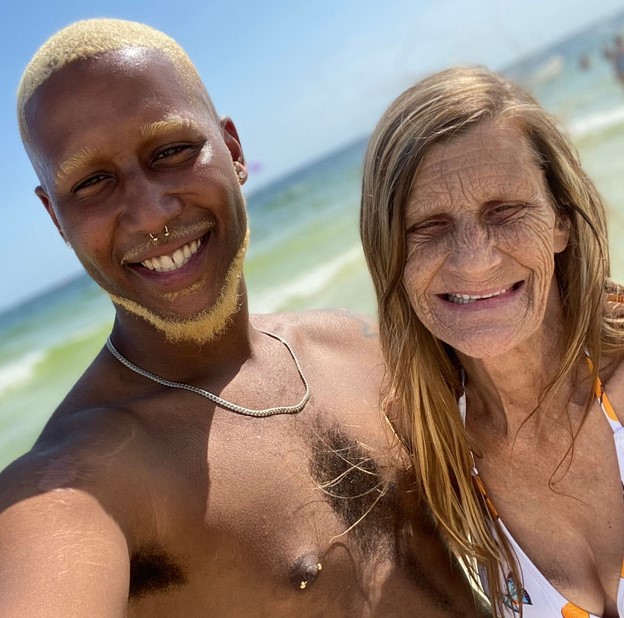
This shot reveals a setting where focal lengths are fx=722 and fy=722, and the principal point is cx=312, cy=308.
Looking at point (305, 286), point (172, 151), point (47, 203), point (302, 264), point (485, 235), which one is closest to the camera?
point (485, 235)

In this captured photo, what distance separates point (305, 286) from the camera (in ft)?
38.1

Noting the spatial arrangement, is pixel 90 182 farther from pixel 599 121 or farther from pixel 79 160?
pixel 599 121

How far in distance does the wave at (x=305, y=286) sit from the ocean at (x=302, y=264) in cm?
3

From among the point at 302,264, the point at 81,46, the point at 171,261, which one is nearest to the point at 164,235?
the point at 171,261

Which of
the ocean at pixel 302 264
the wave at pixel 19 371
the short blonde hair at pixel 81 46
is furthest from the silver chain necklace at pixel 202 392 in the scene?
the wave at pixel 19 371

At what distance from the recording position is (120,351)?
7.84 ft

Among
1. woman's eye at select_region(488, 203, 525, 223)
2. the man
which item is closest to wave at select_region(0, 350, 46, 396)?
the man

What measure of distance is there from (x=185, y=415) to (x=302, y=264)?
11.7 meters

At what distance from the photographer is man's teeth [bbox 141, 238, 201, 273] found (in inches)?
87.8

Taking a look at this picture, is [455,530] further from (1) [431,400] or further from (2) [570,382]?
(2) [570,382]

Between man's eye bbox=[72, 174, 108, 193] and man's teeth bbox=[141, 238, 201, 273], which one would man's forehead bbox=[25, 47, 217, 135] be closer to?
man's eye bbox=[72, 174, 108, 193]

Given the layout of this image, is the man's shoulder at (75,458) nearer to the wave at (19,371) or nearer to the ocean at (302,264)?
the ocean at (302,264)

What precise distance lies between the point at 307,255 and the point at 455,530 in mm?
12575

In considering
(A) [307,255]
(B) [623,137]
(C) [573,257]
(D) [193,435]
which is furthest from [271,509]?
(A) [307,255]
